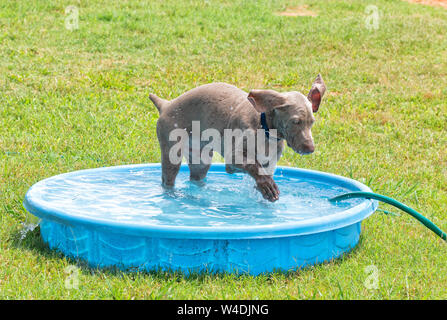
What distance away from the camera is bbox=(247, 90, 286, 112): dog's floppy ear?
4.25m

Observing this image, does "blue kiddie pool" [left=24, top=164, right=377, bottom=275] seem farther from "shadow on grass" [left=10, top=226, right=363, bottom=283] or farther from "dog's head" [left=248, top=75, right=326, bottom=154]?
"dog's head" [left=248, top=75, right=326, bottom=154]

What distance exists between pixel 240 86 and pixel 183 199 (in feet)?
17.7

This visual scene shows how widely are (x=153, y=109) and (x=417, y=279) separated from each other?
19.8 ft

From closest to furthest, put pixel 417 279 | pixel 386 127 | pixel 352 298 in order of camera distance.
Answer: pixel 352 298, pixel 417 279, pixel 386 127

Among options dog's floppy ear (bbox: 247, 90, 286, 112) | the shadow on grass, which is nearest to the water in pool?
the shadow on grass

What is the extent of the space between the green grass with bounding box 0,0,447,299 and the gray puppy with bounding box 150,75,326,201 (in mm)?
876

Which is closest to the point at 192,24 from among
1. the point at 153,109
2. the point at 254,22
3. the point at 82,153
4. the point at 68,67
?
the point at 254,22

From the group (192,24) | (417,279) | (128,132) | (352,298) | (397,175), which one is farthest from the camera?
(192,24)

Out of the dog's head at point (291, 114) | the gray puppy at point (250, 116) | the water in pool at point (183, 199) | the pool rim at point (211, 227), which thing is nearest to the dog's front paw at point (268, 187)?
the gray puppy at point (250, 116)

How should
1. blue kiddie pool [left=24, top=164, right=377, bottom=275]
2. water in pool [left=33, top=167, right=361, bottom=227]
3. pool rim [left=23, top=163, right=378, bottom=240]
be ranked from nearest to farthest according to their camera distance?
1. pool rim [left=23, top=163, right=378, bottom=240]
2. blue kiddie pool [left=24, top=164, right=377, bottom=275]
3. water in pool [left=33, top=167, right=361, bottom=227]

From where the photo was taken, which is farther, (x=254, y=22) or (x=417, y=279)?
(x=254, y=22)

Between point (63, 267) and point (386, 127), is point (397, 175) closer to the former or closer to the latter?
point (386, 127)

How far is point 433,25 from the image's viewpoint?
14.2 meters

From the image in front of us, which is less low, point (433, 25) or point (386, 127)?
point (433, 25)
